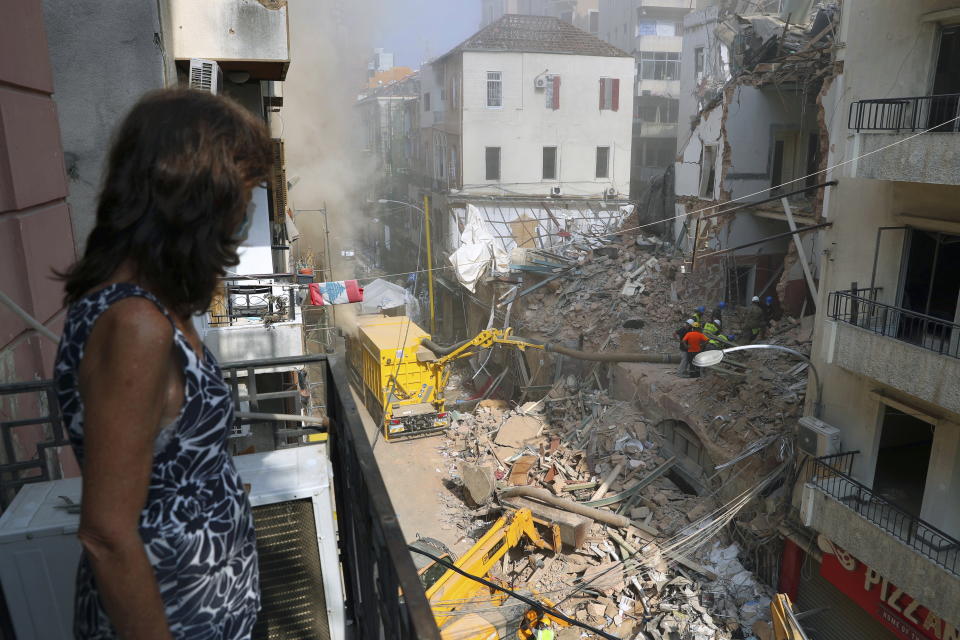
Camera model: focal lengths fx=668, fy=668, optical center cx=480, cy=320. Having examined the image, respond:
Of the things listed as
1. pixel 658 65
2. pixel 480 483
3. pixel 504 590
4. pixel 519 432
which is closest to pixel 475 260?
pixel 519 432

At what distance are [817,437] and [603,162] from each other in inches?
933

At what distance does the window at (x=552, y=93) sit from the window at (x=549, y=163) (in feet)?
6.61

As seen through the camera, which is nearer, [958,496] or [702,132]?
[958,496]

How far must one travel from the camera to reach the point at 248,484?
2928 millimetres

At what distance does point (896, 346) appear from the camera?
30.2 feet

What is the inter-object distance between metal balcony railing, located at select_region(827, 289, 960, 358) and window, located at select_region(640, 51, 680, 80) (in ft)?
121

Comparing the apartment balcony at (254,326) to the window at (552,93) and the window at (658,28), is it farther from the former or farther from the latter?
the window at (658,28)

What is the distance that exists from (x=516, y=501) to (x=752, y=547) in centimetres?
475

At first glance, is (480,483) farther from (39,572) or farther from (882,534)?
(39,572)

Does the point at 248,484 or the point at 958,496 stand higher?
the point at 248,484

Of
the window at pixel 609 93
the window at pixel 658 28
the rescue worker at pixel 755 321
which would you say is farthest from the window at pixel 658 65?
the rescue worker at pixel 755 321

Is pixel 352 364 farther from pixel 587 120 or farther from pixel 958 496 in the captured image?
pixel 958 496

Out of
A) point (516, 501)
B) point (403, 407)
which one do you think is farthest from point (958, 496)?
point (403, 407)

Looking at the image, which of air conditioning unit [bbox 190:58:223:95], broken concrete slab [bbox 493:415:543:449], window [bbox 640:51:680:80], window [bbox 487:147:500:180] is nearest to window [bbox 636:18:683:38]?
window [bbox 640:51:680:80]
